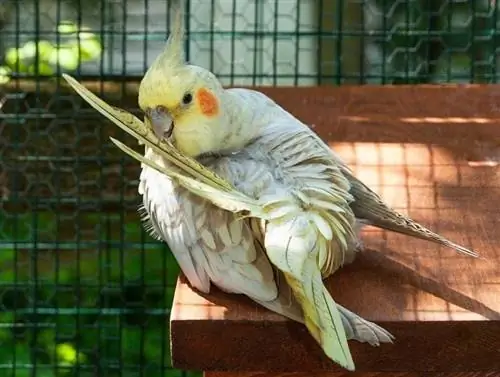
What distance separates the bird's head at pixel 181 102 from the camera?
123 centimetres

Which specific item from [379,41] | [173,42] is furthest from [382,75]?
[173,42]

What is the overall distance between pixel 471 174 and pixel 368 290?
35 cm

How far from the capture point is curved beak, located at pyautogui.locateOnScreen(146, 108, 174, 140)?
123 cm

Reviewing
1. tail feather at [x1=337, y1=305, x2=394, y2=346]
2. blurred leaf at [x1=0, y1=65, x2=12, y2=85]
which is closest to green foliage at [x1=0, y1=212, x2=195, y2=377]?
blurred leaf at [x1=0, y1=65, x2=12, y2=85]

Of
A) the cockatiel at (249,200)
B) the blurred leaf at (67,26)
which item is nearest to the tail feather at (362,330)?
the cockatiel at (249,200)

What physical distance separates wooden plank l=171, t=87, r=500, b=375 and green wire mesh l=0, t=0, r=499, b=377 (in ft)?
2.60

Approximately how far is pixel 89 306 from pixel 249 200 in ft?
4.58

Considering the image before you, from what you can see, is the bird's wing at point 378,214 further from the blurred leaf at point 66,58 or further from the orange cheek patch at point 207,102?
the blurred leaf at point 66,58

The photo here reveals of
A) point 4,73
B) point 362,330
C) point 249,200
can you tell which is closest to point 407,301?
point 362,330

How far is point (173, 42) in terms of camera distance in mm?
1241

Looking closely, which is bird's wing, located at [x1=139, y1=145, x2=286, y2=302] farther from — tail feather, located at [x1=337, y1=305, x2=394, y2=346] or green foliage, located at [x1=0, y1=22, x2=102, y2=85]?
green foliage, located at [x1=0, y1=22, x2=102, y2=85]

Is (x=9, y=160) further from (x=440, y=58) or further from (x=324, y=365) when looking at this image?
(x=324, y=365)

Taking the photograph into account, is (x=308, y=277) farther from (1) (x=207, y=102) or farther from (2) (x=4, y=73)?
(2) (x=4, y=73)

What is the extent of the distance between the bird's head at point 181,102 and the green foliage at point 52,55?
1132 millimetres
